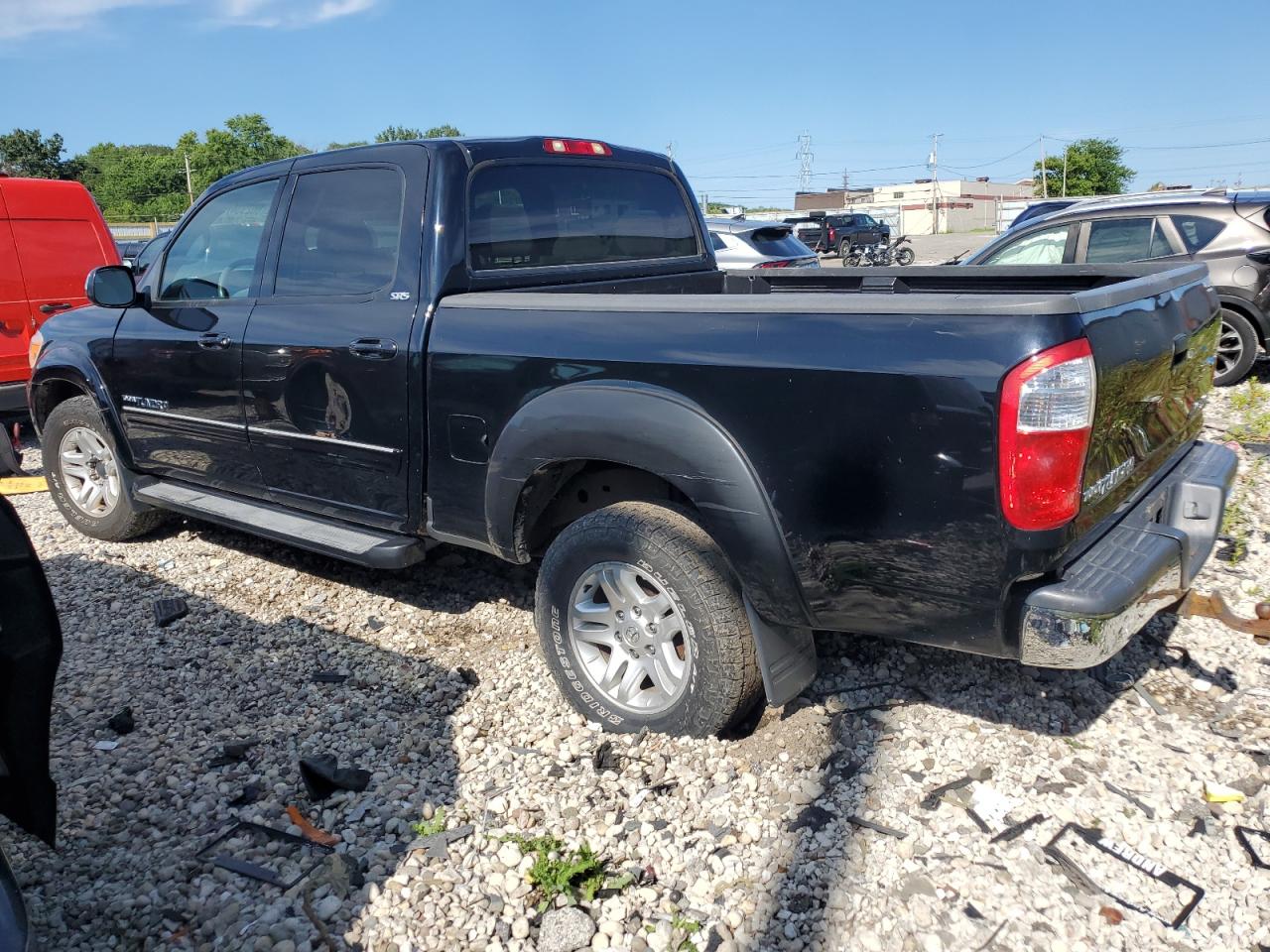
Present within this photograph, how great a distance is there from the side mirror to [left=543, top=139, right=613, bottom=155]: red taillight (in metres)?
2.22

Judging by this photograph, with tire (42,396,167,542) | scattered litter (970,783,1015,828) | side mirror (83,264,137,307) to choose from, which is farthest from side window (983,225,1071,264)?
tire (42,396,167,542)

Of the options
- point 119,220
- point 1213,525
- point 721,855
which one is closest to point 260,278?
point 721,855

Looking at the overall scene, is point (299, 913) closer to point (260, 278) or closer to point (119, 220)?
point (260, 278)

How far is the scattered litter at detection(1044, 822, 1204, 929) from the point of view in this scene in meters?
2.46

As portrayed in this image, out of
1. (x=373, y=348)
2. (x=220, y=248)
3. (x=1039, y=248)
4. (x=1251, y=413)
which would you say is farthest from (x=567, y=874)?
(x=1039, y=248)

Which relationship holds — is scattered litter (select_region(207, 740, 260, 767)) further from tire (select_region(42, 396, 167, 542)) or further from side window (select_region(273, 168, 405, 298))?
tire (select_region(42, 396, 167, 542))

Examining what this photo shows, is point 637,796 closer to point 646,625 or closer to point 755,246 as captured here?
point 646,625

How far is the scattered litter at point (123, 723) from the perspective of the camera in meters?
3.56

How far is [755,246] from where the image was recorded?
39.3ft

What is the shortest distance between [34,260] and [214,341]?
194 inches

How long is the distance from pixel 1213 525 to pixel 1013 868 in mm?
1314

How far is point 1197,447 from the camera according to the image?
3523 mm

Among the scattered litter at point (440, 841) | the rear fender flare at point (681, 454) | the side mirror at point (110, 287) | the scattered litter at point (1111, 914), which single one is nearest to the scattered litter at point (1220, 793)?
the scattered litter at point (1111, 914)

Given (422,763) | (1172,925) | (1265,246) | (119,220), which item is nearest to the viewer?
(1172,925)
